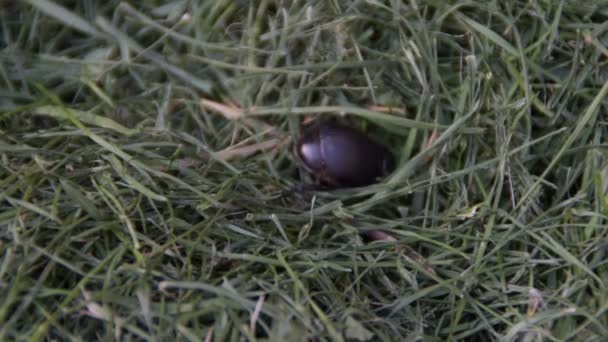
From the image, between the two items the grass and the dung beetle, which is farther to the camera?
the dung beetle

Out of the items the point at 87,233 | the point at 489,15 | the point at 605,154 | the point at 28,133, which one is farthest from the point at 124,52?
the point at 605,154

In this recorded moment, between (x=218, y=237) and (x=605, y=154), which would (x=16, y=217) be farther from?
(x=605, y=154)

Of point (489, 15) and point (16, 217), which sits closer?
point (16, 217)

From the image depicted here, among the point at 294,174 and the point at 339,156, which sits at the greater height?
the point at 339,156

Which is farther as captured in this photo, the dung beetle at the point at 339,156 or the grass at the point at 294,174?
the dung beetle at the point at 339,156
